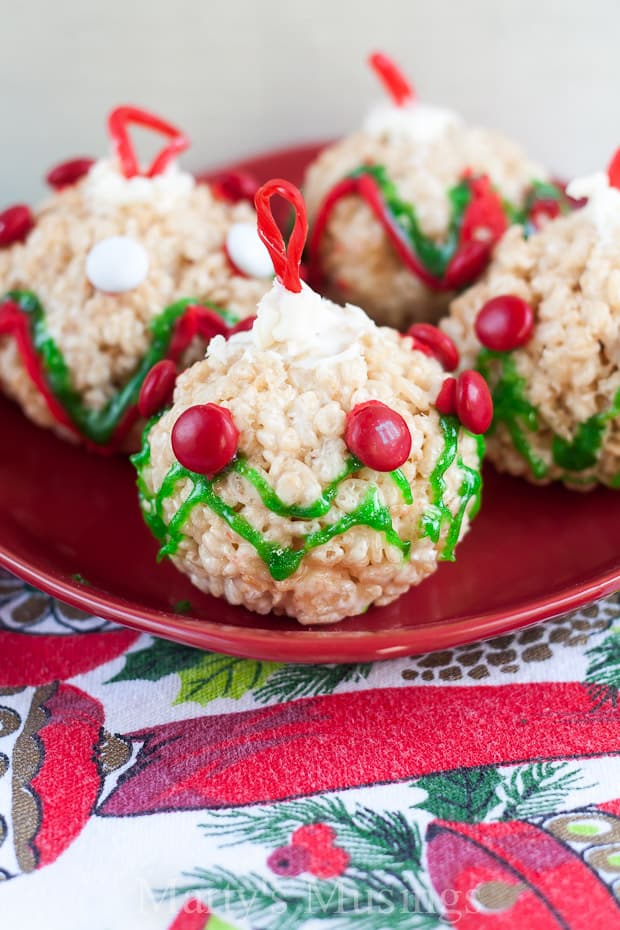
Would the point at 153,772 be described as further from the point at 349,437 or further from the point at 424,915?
the point at 349,437

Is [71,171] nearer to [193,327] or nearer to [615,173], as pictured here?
[193,327]

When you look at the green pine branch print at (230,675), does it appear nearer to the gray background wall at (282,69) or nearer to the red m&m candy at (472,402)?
the red m&m candy at (472,402)

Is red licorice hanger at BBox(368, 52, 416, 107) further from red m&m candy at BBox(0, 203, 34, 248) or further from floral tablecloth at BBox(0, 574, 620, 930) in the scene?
floral tablecloth at BBox(0, 574, 620, 930)

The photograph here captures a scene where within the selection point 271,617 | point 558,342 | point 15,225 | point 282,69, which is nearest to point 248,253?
point 15,225

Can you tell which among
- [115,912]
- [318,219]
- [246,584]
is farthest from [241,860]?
[318,219]

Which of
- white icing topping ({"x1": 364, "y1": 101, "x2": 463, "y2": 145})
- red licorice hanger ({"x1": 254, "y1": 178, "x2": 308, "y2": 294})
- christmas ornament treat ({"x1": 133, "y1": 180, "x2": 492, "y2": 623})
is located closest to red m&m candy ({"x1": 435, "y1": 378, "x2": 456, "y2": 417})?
christmas ornament treat ({"x1": 133, "y1": 180, "x2": 492, "y2": 623})

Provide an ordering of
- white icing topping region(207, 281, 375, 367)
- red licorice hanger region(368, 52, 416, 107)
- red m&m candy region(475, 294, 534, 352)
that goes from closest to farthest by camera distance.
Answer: white icing topping region(207, 281, 375, 367), red m&m candy region(475, 294, 534, 352), red licorice hanger region(368, 52, 416, 107)
